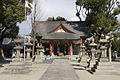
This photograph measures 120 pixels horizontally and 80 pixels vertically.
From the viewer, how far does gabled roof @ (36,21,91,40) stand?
32.6 metres

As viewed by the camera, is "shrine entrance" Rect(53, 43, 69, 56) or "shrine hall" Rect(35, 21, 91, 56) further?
"shrine entrance" Rect(53, 43, 69, 56)

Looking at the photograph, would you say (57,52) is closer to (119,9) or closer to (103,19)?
(103,19)

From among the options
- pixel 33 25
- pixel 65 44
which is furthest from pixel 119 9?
pixel 33 25

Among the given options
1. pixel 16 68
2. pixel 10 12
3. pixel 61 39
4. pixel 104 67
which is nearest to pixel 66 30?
pixel 61 39

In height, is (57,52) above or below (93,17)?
below

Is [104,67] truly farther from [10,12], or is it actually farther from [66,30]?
[66,30]

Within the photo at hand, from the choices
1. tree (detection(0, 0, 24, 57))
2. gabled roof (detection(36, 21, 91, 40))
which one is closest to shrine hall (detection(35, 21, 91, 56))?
gabled roof (detection(36, 21, 91, 40))

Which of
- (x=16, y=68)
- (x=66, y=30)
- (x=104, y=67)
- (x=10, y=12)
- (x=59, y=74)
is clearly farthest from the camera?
(x=66, y=30)

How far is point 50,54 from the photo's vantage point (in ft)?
105

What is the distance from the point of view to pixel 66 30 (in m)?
34.2

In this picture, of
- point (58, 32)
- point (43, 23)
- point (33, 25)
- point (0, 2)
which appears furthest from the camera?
point (43, 23)

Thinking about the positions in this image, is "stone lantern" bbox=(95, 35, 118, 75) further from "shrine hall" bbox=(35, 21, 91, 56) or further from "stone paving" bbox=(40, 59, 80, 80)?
"shrine hall" bbox=(35, 21, 91, 56)

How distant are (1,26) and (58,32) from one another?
12.7 metres

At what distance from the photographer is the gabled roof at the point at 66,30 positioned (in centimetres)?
3262
